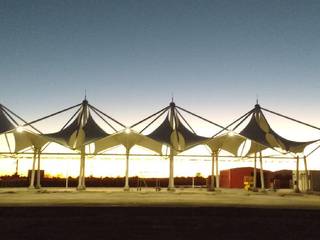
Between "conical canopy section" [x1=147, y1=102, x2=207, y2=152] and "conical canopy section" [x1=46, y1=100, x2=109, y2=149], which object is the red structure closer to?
"conical canopy section" [x1=147, y1=102, x2=207, y2=152]

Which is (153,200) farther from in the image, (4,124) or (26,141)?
(26,141)

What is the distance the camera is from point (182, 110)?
24578mm

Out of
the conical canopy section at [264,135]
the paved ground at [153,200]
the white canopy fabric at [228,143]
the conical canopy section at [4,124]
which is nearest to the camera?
the paved ground at [153,200]

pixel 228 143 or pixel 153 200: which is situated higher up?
pixel 228 143
